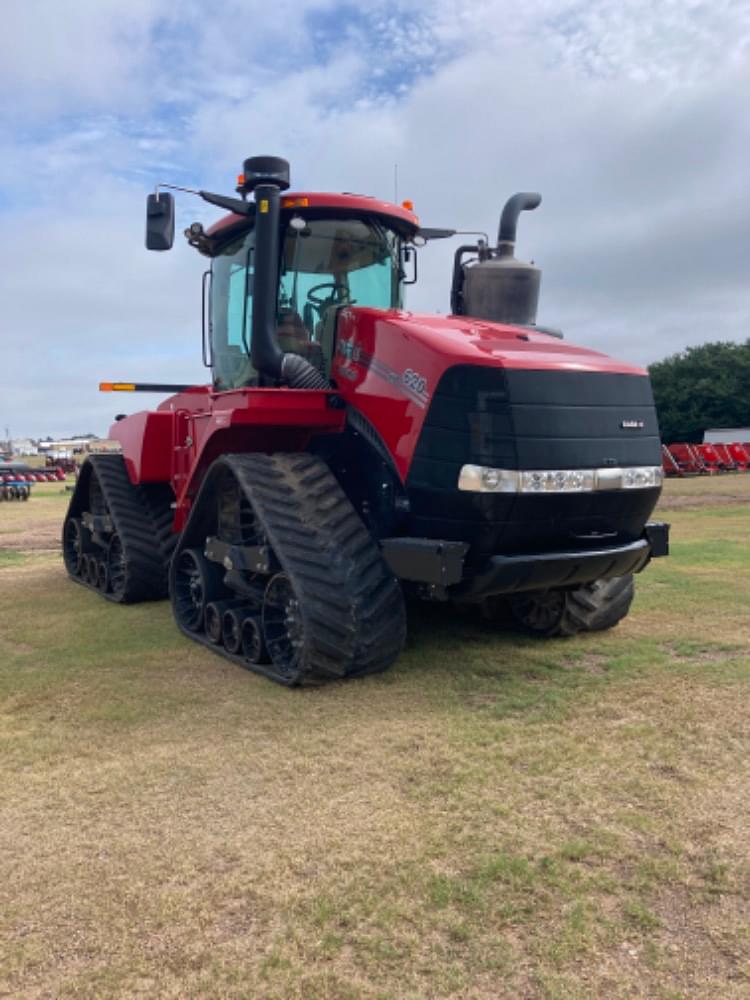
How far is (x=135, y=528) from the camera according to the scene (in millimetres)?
8367

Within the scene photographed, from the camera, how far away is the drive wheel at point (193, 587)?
646cm

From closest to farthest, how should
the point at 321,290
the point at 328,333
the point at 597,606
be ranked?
the point at 328,333 < the point at 321,290 < the point at 597,606

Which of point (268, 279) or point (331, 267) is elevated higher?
point (331, 267)

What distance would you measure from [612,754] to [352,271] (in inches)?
150

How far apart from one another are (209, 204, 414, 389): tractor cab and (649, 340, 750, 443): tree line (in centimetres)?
4834

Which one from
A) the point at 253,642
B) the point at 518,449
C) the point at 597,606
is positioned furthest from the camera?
the point at 597,606

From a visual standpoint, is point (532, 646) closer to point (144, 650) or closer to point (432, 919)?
point (144, 650)

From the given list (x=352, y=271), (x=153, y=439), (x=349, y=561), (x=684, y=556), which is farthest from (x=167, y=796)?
(x=684, y=556)

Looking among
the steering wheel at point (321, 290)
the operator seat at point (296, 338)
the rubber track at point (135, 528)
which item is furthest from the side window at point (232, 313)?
the rubber track at point (135, 528)

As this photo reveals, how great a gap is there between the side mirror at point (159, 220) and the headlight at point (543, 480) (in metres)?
2.74

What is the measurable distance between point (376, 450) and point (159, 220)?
7.27 ft

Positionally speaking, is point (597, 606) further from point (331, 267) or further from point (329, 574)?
point (331, 267)

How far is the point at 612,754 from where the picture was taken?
3980 millimetres

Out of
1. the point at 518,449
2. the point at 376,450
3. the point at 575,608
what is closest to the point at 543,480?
the point at 518,449
